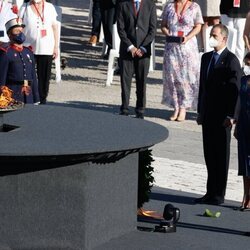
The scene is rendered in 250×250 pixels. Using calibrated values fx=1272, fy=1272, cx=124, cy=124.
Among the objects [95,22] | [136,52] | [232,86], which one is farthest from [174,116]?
[95,22]

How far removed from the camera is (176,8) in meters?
18.3

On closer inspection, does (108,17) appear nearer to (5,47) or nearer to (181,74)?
(181,74)

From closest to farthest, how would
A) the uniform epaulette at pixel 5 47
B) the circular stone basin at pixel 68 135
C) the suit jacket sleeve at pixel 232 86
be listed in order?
the circular stone basin at pixel 68 135 < the suit jacket sleeve at pixel 232 86 < the uniform epaulette at pixel 5 47

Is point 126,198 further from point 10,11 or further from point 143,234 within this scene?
point 10,11

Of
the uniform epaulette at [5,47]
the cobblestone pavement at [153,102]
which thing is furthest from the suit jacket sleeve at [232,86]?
the uniform epaulette at [5,47]

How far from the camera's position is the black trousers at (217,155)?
13508 mm

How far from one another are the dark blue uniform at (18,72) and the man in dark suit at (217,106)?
2.48 m

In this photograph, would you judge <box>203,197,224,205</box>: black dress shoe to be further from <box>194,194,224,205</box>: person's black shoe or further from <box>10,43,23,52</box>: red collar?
<box>10,43,23,52</box>: red collar

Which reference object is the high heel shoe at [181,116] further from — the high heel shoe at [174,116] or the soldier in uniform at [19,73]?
the soldier in uniform at [19,73]

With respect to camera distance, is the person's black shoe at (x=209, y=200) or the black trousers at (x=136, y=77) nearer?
the person's black shoe at (x=209, y=200)

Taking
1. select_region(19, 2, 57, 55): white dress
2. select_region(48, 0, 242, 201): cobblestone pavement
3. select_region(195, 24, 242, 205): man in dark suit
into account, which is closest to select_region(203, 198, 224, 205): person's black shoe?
select_region(195, 24, 242, 205): man in dark suit

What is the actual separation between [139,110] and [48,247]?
25.5 ft

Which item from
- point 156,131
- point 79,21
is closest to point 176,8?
point 156,131

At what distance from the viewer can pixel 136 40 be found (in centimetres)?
1828
